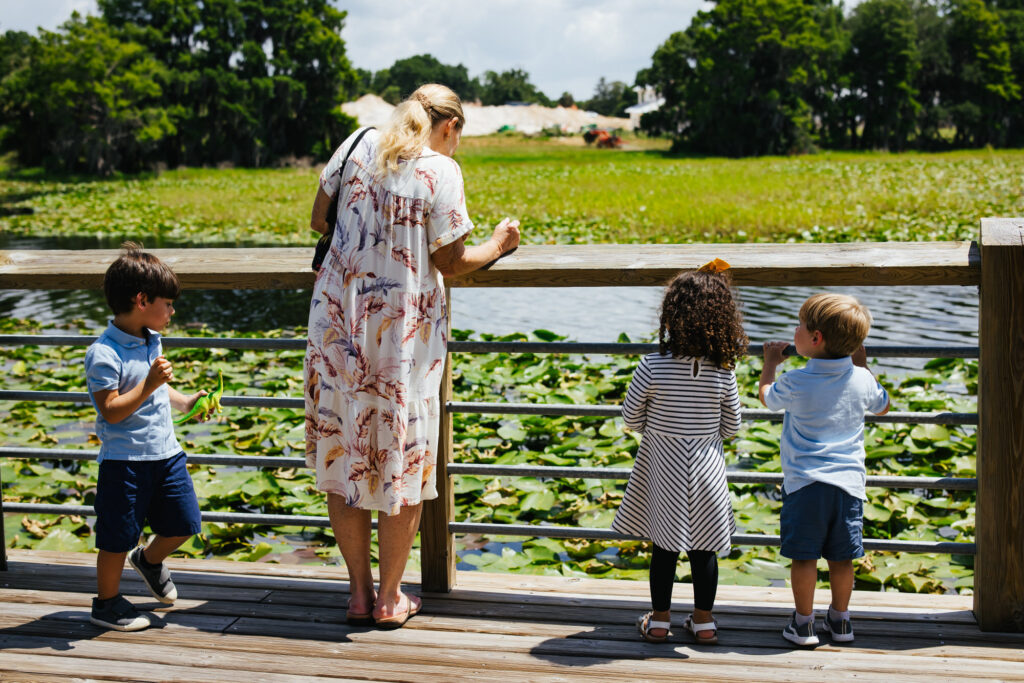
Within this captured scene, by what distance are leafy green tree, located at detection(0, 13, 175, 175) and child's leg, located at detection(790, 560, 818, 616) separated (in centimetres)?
4223

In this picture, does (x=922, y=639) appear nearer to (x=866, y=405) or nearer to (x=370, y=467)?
(x=866, y=405)

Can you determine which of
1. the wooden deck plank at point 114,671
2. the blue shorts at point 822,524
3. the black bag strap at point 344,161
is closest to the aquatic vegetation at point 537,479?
the black bag strap at point 344,161

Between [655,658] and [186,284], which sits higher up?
[186,284]

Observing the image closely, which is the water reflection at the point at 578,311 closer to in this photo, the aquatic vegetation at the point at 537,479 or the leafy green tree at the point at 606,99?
the aquatic vegetation at the point at 537,479

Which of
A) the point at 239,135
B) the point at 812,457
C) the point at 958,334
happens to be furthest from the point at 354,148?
the point at 239,135

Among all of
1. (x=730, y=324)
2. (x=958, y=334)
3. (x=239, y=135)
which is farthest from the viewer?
(x=239, y=135)

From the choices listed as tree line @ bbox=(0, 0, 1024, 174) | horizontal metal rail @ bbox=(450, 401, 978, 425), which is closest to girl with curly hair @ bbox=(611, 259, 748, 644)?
horizontal metal rail @ bbox=(450, 401, 978, 425)

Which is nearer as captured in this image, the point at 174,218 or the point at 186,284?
the point at 186,284

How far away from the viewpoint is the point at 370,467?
2285 millimetres

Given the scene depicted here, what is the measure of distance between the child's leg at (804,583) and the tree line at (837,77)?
156 feet

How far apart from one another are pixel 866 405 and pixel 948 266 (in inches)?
16.3

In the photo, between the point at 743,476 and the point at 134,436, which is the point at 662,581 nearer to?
the point at 743,476

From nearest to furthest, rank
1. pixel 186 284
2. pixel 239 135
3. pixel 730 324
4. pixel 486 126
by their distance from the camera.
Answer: pixel 730 324, pixel 186 284, pixel 239 135, pixel 486 126

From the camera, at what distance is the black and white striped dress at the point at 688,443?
2219 mm
